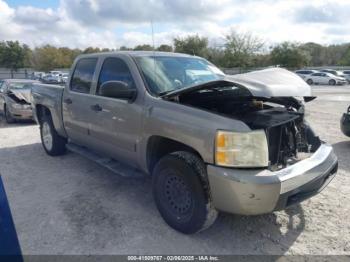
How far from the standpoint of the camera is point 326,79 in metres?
33.2

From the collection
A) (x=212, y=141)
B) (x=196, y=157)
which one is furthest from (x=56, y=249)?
(x=212, y=141)

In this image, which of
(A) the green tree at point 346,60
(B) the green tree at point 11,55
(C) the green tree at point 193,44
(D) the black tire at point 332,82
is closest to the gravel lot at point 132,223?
(D) the black tire at point 332,82

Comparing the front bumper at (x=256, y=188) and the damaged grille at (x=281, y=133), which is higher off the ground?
the damaged grille at (x=281, y=133)

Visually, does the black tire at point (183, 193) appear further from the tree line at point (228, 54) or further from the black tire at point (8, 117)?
the tree line at point (228, 54)

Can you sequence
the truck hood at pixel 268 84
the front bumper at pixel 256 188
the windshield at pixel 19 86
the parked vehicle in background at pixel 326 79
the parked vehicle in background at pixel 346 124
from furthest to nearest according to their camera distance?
the parked vehicle in background at pixel 326 79, the windshield at pixel 19 86, the parked vehicle in background at pixel 346 124, the truck hood at pixel 268 84, the front bumper at pixel 256 188

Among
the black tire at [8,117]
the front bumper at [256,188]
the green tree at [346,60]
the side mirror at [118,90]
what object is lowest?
the black tire at [8,117]

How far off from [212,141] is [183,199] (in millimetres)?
786

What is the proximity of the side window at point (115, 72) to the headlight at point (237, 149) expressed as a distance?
148 cm

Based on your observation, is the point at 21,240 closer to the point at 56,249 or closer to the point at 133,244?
the point at 56,249

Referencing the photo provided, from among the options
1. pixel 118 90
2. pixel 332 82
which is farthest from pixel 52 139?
pixel 332 82

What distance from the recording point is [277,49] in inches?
1934

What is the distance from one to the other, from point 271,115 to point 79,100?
2910 millimetres

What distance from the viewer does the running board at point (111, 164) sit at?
13.0ft

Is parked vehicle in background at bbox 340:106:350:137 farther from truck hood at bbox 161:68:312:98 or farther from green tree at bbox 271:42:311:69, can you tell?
green tree at bbox 271:42:311:69
